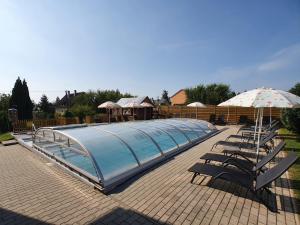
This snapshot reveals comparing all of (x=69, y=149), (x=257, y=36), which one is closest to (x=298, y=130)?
(x=257, y=36)

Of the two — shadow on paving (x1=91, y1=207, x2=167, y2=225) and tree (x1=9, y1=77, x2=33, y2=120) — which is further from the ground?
tree (x1=9, y1=77, x2=33, y2=120)

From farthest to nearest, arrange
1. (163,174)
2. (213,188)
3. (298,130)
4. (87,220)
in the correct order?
(298,130) → (163,174) → (213,188) → (87,220)

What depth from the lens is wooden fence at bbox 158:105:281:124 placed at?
2052cm

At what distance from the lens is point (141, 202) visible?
424 cm

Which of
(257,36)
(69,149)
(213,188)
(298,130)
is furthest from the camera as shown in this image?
(257,36)

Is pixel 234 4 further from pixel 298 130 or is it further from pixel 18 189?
pixel 18 189

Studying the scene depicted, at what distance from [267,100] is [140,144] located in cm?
426

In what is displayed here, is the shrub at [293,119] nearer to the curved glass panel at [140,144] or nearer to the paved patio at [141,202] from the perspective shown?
the paved patio at [141,202]

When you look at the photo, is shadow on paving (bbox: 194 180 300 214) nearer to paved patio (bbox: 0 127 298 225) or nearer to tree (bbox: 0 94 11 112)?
paved patio (bbox: 0 127 298 225)

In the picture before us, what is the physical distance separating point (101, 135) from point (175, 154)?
313 cm

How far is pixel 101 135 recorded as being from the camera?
6781mm

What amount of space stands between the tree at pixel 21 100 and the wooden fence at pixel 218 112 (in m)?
16.3

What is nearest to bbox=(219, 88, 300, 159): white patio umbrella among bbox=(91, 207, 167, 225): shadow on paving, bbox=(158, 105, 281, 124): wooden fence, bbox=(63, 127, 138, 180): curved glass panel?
bbox=(63, 127, 138, 180): curved glass panel

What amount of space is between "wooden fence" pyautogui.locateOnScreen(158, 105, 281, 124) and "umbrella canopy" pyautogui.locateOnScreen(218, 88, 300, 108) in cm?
1443
